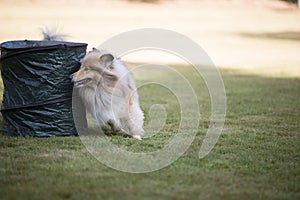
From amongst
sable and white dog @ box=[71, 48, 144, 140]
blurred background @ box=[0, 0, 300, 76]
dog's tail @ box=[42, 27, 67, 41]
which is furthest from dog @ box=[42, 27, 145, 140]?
blurred background @ box=[0, 0, 300, 76]

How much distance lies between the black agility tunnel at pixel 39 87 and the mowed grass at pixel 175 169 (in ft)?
0.67

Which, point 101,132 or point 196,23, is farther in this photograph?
point 196,23

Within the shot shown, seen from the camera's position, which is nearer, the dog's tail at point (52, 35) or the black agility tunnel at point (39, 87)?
the black agility tunnel at point (39, 87)

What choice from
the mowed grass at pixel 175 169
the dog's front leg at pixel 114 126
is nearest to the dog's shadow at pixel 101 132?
the dog's front leg at pixel 114 126

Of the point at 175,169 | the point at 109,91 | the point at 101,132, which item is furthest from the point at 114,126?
the point at 175,169

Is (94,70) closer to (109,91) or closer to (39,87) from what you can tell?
(109,91)

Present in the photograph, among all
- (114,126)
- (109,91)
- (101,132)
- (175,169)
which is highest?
(109,91)

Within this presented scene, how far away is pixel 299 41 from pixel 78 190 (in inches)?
698

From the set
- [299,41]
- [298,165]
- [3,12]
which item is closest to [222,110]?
[298,165]

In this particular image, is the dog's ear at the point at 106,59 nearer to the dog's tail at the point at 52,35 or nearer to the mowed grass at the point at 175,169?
the mowed grass at the point at 175,169

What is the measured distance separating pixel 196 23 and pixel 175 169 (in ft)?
67.7

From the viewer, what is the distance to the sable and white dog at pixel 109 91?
19.4 feet

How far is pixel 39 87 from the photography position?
594 centimetres

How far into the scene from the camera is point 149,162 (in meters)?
5.07
